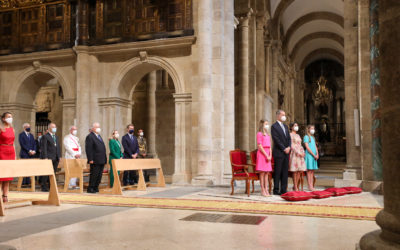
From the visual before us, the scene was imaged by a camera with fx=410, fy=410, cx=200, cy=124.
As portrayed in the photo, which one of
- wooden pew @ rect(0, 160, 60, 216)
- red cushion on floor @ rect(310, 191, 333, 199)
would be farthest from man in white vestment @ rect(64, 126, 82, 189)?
red cushion on floor @ rect(310, 191, 333, 199)

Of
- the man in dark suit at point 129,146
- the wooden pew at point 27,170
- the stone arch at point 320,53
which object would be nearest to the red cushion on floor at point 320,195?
the wooden pew at point 27,170

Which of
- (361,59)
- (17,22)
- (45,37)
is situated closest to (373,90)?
(361,59)

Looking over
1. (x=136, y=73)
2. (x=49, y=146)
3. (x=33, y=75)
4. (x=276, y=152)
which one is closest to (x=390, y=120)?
(x=276, y=152)

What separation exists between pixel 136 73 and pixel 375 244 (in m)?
13.5

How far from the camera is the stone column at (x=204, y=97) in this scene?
1297 cm

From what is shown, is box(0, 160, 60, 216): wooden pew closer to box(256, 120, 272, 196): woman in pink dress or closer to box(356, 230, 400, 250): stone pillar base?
box(256, 120, 272, 196): woman in pink dress

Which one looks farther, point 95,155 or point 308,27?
point 308,27

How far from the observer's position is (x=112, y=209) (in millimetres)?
7078

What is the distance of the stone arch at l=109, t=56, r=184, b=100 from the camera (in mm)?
14094

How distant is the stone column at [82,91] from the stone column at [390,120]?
13229 mm

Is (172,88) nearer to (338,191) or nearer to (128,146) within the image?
(128,146)

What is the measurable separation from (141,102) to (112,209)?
13.2 metres

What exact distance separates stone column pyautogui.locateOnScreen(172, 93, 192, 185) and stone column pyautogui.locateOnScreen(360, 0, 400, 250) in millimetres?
11211

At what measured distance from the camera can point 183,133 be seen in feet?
45.4
